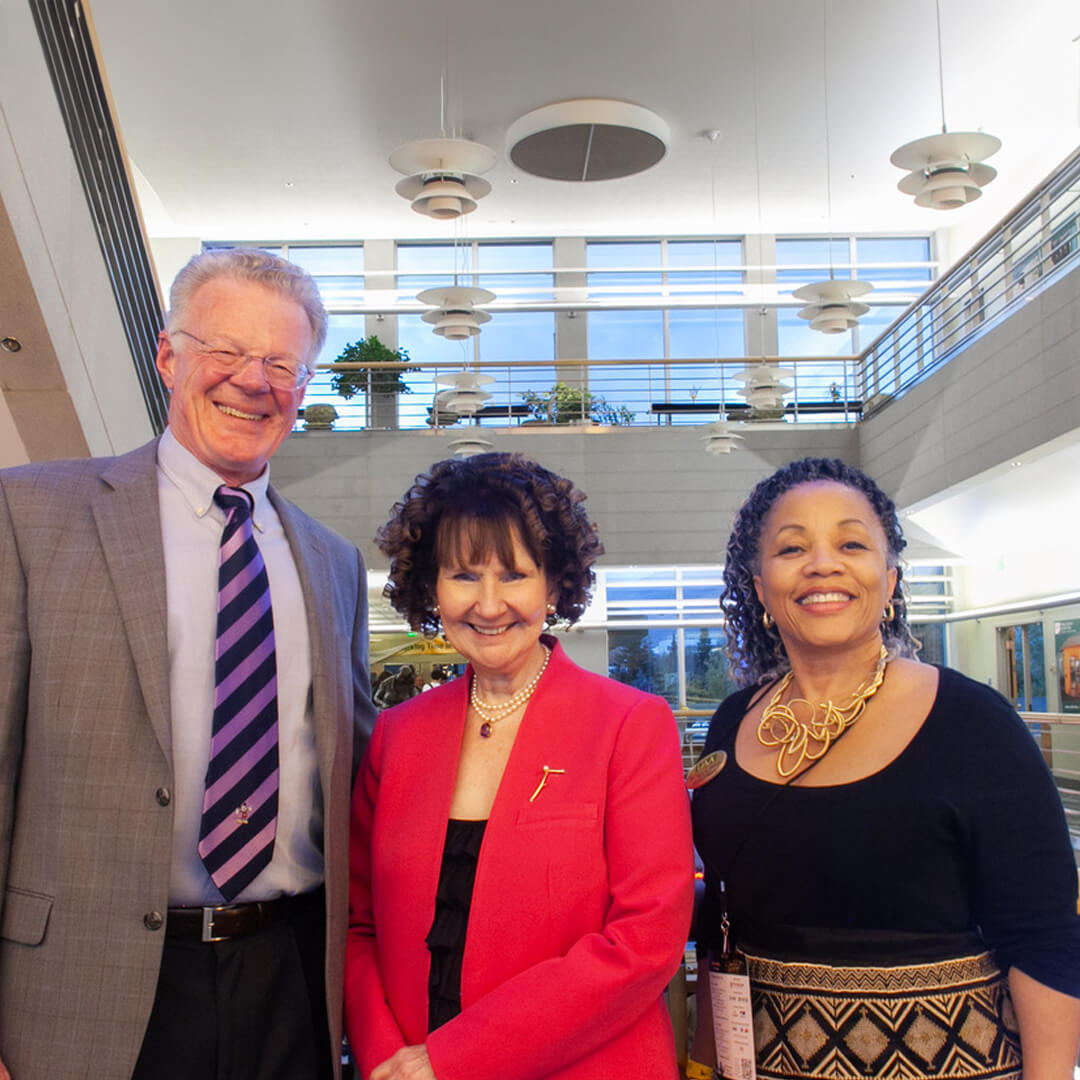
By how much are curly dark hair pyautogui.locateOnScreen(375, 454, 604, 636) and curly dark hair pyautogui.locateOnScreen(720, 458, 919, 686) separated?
1.30ft

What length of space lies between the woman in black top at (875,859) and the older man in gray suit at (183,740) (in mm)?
717

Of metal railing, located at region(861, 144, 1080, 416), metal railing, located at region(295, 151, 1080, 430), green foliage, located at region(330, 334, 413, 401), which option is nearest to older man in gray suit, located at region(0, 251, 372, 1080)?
metal railing, located at region(861, 144, 1080, 416)

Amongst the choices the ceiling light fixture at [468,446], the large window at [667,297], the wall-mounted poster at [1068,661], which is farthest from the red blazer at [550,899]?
the large window at [667,297]

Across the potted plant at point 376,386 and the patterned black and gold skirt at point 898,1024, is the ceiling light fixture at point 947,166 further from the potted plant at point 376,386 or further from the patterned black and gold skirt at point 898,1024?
the patterned black and gold skirt at point 898,1024

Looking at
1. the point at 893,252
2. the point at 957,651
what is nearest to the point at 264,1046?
the point at 957,651

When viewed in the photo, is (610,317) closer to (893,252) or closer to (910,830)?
(893,252)

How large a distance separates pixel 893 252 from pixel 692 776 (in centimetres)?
1894

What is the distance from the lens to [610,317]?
64.4 ft

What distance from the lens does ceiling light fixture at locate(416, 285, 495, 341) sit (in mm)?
12547

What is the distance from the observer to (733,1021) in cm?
190

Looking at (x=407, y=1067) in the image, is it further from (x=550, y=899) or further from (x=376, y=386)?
(x=376, y=386)

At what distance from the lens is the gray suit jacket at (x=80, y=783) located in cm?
173

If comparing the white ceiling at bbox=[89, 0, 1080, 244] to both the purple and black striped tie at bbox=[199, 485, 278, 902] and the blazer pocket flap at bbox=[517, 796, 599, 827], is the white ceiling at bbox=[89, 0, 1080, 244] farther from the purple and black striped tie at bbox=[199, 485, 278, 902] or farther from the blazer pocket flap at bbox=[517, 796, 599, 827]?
the blazer pocket flap at bbox=[517, 796, 599, 827]

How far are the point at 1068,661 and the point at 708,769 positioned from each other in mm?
10138
